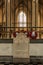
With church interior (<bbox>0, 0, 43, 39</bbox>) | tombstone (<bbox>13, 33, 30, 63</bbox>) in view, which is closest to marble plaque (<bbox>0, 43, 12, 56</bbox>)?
tombstone (<bbox>13, 33, 30, 63</bbox>)

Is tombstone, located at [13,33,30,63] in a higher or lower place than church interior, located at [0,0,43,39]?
lower

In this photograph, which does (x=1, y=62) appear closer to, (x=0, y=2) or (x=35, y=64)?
(x=35, y=64)

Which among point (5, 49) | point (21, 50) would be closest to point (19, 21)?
point (5, 49)

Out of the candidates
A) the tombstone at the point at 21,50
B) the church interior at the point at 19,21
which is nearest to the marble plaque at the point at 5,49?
the tombstone at the point at 21,50

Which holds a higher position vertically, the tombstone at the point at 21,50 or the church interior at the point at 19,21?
the church interior at the point at 19,21

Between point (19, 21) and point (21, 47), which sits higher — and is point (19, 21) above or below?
above

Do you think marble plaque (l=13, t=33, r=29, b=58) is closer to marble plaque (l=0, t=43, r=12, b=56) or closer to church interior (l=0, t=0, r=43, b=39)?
marble plaque (l=0, t=43, r=12, b=56)

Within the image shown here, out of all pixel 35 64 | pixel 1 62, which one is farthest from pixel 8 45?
pixel 35 64

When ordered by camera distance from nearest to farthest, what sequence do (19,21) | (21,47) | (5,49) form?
(21,47), (5,49), (19,21)

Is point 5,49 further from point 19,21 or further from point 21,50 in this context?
point 19,21

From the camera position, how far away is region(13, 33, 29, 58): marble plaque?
24.1 ft

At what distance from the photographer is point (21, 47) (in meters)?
7.40

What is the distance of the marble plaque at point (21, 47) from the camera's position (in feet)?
24.1

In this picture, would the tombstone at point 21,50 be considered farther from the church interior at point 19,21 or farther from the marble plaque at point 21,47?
the church interior at point 19,21
